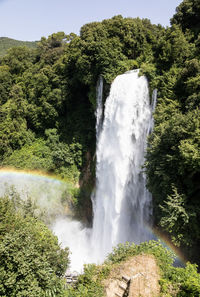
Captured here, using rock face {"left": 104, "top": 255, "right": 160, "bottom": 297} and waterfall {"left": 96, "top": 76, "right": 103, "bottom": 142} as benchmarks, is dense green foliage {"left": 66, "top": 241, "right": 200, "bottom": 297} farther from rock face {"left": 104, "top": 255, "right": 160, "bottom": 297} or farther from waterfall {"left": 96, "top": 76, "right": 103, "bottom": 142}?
waterfall {"left": 96, "top": 76, "right": 103, "bottom": 142}

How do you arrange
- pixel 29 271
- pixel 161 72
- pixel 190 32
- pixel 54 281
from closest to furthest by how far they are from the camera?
pixel 29 271 → pixel 54 281 → pixel 161 72 → pixel 190 32

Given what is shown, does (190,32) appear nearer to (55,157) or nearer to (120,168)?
(120,168)

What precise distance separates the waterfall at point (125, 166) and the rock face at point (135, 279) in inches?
248

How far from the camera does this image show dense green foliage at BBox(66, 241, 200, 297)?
6.98m

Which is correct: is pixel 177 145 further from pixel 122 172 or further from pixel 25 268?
pixel 25 268

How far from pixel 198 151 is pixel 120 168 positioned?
7897 millimetres

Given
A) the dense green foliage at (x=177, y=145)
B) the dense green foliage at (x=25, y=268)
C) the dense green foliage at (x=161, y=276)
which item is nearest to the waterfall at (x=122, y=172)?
the dense green foliage at (x=177, y=145)

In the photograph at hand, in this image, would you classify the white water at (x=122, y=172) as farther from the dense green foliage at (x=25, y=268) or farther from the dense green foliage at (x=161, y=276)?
the dense green foliage at (x=25, y=268)

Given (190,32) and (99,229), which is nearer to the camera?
(190,32)

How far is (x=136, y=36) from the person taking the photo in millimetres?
21062

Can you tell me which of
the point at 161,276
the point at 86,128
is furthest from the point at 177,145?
the point at 86,128

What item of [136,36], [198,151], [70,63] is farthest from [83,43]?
[198,151]

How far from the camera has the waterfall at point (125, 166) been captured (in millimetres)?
15594

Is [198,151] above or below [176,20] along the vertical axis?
below
